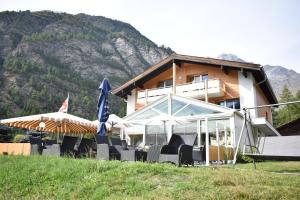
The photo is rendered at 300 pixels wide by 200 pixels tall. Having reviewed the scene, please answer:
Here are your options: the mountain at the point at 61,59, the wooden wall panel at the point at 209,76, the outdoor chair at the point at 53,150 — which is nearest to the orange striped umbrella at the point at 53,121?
the outdoor chair at the point at 53,150

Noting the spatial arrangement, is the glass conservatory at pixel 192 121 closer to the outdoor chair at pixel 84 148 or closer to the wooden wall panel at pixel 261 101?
the outdoor chair at pixel 84 148

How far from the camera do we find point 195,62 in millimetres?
23672

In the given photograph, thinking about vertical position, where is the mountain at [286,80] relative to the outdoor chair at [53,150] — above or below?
above

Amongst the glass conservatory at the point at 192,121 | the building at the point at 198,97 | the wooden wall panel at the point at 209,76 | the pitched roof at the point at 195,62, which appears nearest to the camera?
the glass conservatory at the point at 192,121

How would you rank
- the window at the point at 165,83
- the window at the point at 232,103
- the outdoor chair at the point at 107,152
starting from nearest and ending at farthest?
1. the outdoor chair at the point at 107,152
2. the window at the point at 232,103
3. the window at the point at 165,83

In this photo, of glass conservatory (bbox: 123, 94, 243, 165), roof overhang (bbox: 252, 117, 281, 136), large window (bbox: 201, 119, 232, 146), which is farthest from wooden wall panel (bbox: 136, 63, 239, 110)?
large window (bbox: 201, 119, 232, 146)

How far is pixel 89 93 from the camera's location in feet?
234

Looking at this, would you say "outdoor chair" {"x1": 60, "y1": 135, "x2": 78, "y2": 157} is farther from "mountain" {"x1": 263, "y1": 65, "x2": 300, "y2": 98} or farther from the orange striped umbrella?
"mountain" {"x1": 263, "y1": 65, "x2": 300, "y2": 98}

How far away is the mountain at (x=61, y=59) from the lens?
62125 millimetres

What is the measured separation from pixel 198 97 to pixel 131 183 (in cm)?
1731

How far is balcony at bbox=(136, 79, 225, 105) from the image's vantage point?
2130 centimetres

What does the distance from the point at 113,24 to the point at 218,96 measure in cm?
11225

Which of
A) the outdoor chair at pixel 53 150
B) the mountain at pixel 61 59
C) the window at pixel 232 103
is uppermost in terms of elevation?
the mountain at pixel 61 59

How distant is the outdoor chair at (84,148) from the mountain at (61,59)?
154 feet
